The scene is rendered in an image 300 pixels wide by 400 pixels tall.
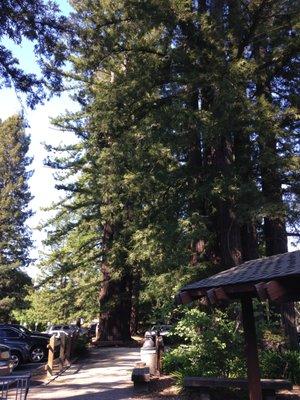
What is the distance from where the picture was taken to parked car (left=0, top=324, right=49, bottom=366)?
64.2 ft

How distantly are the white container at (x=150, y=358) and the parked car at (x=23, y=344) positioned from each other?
854cm

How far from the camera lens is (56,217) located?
93.4ft

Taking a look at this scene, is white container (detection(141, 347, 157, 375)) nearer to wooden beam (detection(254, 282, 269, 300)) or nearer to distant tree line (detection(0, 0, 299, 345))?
distant tree line (detection(0, 0, 299, 345))

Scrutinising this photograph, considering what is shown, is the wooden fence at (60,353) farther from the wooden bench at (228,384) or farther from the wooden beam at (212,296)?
the wooden beam at (212,296)

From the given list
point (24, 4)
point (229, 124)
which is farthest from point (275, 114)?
point (24, 4)

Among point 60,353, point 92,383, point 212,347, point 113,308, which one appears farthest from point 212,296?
point 113,308

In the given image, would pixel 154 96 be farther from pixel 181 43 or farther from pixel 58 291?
pixel 58 291

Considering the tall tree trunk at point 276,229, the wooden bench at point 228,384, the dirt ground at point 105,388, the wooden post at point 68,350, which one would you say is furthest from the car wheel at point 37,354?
the wooden bench at point 228,384

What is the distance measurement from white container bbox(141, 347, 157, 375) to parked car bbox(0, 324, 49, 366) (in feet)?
28.0

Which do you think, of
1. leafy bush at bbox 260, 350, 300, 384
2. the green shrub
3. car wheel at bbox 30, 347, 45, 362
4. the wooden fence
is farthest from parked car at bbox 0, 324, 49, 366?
leafy bush at bbox 260, 350, 300, 384

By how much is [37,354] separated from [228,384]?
13.1 m

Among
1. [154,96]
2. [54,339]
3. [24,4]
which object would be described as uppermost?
[154,96]

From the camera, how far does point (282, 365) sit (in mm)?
11445

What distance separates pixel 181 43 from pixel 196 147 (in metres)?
3.42
